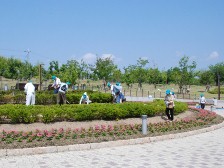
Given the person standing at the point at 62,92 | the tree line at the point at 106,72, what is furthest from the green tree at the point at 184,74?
the person standing at the point at 62,92

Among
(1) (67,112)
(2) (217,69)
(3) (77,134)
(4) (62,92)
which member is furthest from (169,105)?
(2) (217,69)

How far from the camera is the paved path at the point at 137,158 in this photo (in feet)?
23.2

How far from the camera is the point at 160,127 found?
11.6 m

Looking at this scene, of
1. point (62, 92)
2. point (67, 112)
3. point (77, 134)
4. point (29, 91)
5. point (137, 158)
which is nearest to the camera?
point (137, 158)

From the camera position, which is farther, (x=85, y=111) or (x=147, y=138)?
(x=85, y=111)

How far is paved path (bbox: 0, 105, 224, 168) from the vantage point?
23.2 ft

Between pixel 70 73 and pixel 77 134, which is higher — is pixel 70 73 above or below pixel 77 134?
above

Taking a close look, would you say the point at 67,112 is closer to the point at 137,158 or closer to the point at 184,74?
the point at 137,158

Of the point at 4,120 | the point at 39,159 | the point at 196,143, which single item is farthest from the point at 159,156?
the point at 4,120

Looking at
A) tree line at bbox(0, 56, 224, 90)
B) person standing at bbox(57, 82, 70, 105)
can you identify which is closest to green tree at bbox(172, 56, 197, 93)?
tree line at bbox(0, 56, 224, 90)

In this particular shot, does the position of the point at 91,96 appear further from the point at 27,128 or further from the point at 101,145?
the point at 101,145

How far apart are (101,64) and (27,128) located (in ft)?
159

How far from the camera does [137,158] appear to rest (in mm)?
7734

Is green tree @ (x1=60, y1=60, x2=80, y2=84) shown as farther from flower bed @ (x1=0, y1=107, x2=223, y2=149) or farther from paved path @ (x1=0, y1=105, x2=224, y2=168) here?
paved path @ (x1=0, y1=105, x2=224, y2=168)
